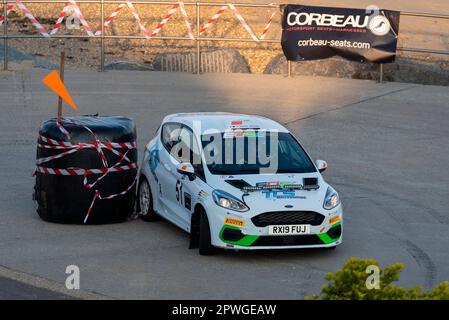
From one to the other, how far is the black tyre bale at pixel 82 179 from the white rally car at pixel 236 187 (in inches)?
20.6

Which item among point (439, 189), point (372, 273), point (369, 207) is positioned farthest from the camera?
point (439, 189)

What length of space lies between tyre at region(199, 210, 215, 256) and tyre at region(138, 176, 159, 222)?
191 centimetres

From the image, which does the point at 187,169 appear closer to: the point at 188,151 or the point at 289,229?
the point at 188,151

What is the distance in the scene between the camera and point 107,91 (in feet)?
83.3

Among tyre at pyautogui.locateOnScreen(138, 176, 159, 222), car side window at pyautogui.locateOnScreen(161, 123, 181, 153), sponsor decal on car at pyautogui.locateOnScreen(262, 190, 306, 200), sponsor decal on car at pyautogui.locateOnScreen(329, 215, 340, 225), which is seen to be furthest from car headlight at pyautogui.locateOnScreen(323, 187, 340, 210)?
tyre at pyautogui.locateOnScreen(138, 176, 159, 222)

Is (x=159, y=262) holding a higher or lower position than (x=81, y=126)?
lower

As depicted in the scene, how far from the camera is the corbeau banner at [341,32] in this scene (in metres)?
25.1

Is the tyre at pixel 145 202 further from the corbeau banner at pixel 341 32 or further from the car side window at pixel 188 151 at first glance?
the corbeau banner at pixel 341 32

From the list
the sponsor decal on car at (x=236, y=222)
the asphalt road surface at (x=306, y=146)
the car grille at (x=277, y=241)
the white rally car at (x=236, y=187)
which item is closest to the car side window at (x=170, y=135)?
the white rally car at (x=236, y=187)

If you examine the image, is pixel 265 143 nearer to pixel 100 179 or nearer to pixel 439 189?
pixel 100 179

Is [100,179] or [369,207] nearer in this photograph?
[100,179]

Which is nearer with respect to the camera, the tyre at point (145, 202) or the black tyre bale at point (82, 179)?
the black tyre bale at point (82, 179)

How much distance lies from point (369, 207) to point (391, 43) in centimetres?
968
